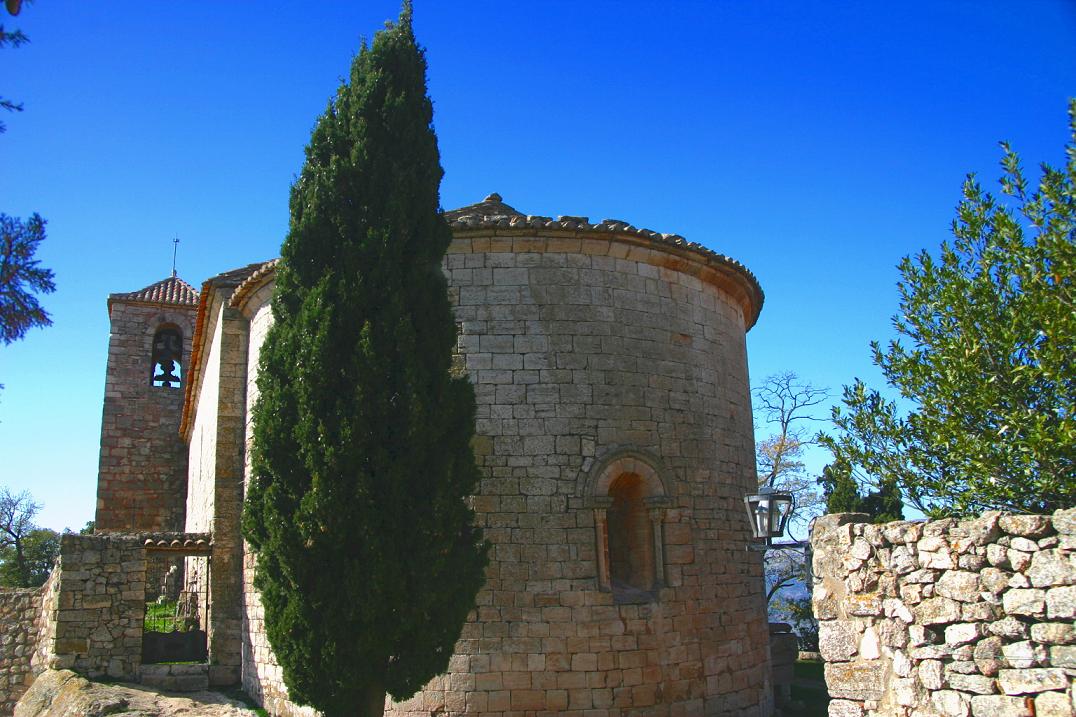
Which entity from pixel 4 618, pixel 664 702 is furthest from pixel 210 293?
pixel 664 702

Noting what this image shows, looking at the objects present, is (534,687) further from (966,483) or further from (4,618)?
(4,618)

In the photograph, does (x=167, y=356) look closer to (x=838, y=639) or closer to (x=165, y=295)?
(x=165, y=295)

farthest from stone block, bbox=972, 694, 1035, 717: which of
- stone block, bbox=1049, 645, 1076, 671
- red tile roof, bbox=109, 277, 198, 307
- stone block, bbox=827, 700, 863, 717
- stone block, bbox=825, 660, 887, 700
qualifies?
red tile roof, bbox=109, 277, 198, 307

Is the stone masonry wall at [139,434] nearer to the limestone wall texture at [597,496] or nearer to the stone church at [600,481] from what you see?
the stone church at [600,481]

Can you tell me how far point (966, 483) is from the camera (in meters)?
7.18

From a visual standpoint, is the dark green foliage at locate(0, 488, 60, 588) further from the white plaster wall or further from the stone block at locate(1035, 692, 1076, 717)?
the stone block at locate(1035, 692, 1076, 717)

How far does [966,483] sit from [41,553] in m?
40.3

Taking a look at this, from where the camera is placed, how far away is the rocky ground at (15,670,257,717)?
977 cm

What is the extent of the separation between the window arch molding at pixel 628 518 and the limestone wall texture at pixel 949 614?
3116 mm

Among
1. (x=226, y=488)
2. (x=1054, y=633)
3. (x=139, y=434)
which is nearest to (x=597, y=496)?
(x=1054, y=633)

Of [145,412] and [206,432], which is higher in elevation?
[145,412]

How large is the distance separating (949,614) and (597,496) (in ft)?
13.8

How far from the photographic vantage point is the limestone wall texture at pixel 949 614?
14.7 ft

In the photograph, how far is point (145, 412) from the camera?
20.6 metres
